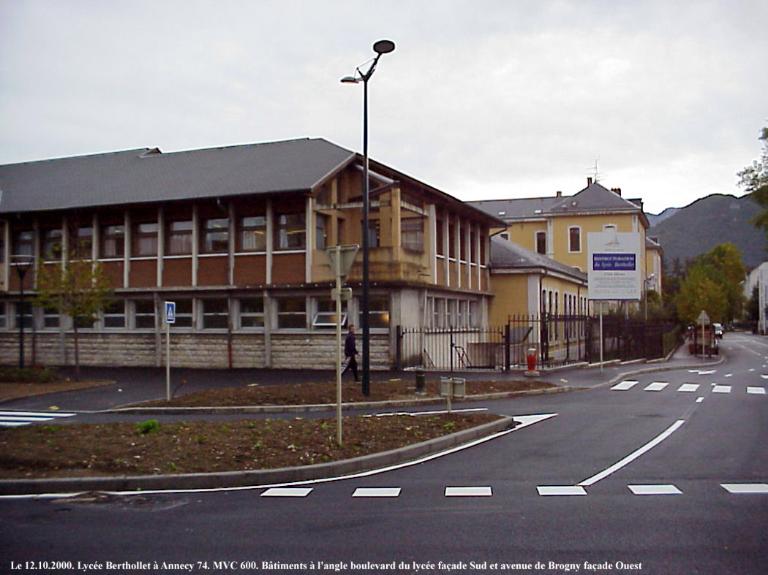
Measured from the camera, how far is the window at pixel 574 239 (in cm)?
7619

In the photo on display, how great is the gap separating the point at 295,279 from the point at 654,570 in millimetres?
26882

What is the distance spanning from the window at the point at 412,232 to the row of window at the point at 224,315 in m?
4.82

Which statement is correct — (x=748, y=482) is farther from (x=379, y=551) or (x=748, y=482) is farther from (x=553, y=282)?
(x=553, y=282)

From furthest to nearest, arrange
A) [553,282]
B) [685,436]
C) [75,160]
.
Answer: [553,282]
[75,160]
[685,436]

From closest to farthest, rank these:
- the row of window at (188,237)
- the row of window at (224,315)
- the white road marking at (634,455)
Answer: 1. the white road marking at (634,455)
2. the row of window at (224,315)
3. the row of window at (188,237)

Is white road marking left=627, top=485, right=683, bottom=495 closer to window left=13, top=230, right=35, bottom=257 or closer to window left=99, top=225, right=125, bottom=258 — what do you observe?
window left=99, top=225, right=125, bottom=258

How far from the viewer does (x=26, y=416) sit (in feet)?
65.5

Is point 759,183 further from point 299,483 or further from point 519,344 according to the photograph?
point 299,483

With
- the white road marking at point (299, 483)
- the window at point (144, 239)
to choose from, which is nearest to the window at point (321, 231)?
the window at point (144, 239)

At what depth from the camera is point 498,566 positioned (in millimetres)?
6898

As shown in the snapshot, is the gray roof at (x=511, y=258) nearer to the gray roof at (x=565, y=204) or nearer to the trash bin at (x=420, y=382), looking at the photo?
the trash bin at (x=420, y=382)

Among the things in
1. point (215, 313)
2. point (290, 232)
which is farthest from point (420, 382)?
point (215, 313)

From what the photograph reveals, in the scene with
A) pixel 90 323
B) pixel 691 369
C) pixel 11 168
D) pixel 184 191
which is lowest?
pixel 691 369

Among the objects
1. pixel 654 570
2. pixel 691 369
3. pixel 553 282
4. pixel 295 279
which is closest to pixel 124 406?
pixel 295 279
